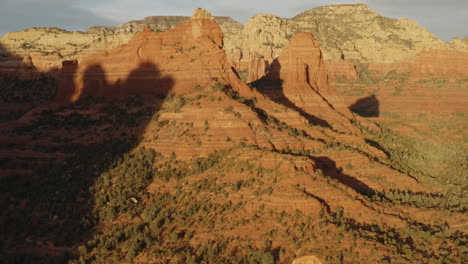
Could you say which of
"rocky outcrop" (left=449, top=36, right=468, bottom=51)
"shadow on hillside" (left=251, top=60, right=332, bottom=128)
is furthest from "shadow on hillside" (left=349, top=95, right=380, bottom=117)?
"shadow on hillside" (left=251, top=60, right=332, bottom=128)

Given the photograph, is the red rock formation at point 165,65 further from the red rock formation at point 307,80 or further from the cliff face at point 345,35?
the cliff face at point 345,35

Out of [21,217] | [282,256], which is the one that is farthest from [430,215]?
[21,217]

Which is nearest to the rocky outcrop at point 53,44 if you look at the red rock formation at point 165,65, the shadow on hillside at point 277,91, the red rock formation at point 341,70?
the shadow on hillside at point 277,91

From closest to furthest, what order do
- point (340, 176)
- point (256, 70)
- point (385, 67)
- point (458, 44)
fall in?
point (340, 176) < point (256, 70) < point (458, 44) < point (385, 67)

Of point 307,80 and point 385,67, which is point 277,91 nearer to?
point 307,80

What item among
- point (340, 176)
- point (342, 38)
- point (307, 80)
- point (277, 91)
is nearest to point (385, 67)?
point (342, 38)

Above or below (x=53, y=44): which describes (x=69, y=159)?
below

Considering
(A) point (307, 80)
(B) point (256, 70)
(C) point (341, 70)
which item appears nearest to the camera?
(A) point (307, 80)
